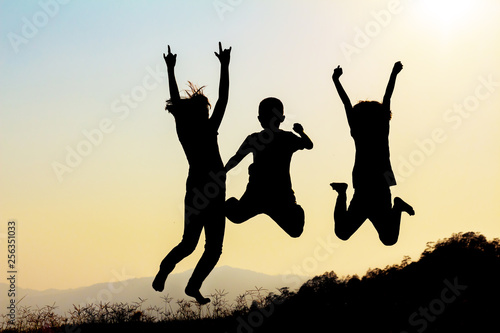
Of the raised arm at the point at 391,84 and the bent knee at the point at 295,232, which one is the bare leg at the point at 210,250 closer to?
the bent knee at the point at 295,232

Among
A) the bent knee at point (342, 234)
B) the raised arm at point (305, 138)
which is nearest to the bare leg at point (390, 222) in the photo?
the bent knee at point (342, 234)

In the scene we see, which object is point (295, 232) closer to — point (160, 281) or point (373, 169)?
point (373, 169)

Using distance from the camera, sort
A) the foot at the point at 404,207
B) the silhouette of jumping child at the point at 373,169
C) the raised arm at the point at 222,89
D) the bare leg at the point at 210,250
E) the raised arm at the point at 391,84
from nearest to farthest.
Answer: the raised arm at the point at 222,89, the bare leg at the point at 210,250, the raised arm at the point at 391,84, the silhouette of jumping child at the point at 373,169, the foot at the point at 404,207

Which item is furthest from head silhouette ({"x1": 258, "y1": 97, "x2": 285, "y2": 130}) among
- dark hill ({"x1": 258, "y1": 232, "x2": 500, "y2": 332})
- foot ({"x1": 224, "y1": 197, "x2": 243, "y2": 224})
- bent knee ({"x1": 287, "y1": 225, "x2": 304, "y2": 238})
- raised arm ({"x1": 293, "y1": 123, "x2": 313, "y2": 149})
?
dark hill ({"x1": 258, "y1": 232, "x2": 500, "y2": 332})

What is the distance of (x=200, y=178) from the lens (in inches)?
366

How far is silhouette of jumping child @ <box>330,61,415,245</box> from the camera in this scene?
31.6ft

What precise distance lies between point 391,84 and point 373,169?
1346 millimetres

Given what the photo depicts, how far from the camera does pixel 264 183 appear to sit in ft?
31.1

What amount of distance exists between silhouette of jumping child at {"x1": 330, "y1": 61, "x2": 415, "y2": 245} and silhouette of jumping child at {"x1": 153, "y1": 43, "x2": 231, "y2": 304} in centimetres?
204

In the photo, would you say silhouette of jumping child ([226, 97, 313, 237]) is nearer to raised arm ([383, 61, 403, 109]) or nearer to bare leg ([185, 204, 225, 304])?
bare leg ([185, 204, 225, 304])

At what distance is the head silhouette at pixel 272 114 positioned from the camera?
376 inches

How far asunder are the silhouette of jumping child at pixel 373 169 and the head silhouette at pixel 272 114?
0.98 m

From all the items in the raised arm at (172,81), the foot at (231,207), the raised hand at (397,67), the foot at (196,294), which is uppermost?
the raised arm at (172,81)

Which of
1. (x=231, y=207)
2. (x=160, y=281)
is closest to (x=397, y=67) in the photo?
(x=231, y=207)
